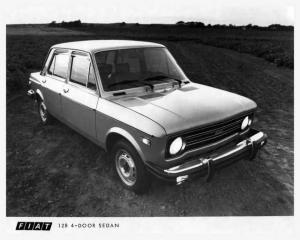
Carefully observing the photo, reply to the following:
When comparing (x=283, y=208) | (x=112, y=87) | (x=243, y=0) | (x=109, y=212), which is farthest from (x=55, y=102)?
(x=283, y=208)

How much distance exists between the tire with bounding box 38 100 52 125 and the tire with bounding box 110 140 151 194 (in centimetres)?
253

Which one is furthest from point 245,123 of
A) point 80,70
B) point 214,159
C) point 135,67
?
point 80,70

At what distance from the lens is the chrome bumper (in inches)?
112

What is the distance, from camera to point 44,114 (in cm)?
565

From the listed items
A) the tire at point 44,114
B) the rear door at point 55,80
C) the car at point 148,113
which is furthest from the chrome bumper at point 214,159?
the tire at point 44,114

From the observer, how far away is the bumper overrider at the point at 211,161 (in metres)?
2.85

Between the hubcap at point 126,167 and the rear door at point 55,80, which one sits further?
the rear door at point 55,80

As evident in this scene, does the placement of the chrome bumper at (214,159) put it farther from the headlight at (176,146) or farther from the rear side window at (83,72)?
the rear side window at (83,72)

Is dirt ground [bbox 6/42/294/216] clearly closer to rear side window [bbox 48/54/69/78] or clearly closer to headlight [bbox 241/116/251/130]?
headlight [bbox 241/116/251/130]

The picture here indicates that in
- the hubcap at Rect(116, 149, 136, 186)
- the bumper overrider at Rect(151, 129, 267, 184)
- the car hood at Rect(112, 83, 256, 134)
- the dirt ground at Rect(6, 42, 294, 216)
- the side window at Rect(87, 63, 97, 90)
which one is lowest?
the dirt ground at Rect(6, 42, 294, 216)

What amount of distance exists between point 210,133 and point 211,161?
1.08ft

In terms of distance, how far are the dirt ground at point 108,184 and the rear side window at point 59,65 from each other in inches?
47.6
